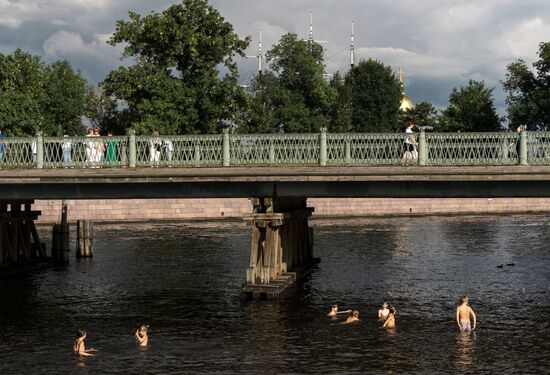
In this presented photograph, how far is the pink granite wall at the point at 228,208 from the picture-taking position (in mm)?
74438

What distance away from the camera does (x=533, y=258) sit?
51.9 metres

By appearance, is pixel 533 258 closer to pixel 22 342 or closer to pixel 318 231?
pixel 318 231

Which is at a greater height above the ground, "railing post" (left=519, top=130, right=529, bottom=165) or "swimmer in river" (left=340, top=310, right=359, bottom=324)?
"railing post" (left=519, top=130, right=529, bottom=165)

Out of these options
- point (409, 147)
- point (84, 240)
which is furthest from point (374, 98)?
point (409, 147)

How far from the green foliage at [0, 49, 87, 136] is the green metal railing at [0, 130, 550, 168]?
125 ft

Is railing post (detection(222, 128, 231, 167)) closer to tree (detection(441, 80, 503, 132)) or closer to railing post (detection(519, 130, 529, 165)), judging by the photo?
railing post (detection(519, 130, 529, 165))

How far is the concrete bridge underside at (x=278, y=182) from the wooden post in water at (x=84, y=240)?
1560 cm

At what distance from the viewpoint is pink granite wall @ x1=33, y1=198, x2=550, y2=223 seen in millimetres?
74438

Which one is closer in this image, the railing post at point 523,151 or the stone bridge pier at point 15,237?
the railing post at point 523,151

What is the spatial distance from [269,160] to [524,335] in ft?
35.2

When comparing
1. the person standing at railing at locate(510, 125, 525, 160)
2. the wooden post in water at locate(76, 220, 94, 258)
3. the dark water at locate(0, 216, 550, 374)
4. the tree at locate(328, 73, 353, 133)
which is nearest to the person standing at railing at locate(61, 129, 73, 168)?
the dark water at locate(0, 216, 550, 374)

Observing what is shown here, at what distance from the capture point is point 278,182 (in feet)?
117

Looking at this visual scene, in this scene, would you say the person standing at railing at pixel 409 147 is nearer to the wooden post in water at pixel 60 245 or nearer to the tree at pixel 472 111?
the wooden post in water at pixel 60 245

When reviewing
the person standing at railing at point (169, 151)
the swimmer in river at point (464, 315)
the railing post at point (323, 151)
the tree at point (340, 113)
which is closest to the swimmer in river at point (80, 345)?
the person standing at railing at point (169, 151)
